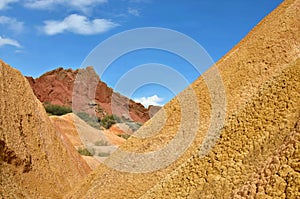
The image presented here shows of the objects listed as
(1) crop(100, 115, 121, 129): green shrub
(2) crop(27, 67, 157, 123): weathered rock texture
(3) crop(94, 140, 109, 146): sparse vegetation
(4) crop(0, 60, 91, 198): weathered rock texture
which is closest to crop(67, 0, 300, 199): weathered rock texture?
(4) crop(0, 60, 91, 198): weathered rock texture

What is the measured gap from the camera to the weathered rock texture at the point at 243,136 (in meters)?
4.49

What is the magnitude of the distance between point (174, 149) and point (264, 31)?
2767mm

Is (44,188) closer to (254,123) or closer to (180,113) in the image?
(180,113)

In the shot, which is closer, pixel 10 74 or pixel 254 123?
pixel 254 123

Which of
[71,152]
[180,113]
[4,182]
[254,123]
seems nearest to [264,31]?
[180,113]

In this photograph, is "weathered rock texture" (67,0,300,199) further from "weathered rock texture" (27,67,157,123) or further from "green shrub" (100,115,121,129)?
"weathered rock texture" (27,67,157,123)

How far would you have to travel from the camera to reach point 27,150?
931 centimetres

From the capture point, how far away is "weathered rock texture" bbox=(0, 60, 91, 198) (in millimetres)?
8375

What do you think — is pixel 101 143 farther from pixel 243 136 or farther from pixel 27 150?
pixel 243 136

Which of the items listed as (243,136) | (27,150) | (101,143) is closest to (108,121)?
(101,143)

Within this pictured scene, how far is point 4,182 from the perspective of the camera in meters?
8.00

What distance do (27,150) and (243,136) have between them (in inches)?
208

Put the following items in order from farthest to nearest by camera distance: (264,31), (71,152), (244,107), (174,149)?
(71,152), (264,31), (174,149), (244,107)

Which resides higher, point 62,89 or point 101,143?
point 62,89
